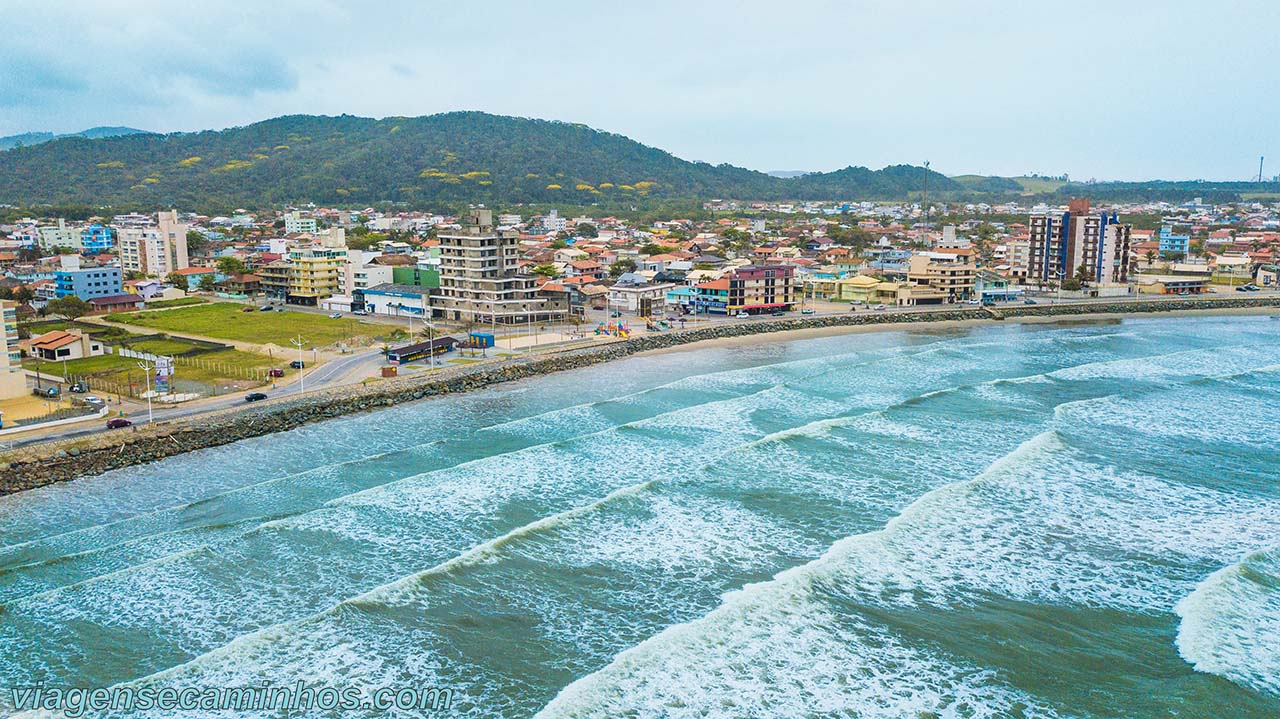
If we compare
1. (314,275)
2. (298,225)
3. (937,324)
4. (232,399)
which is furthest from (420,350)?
(298,225)

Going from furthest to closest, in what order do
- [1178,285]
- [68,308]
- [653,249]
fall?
[653,249]
[1178,285]
[68,308]

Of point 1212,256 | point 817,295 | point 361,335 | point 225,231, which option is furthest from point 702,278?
point 225,231

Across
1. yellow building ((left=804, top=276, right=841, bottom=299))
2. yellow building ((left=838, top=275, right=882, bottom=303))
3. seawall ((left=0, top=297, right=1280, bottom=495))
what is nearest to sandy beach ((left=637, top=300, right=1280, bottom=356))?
seawall ((left=0, top=297, right=1280, bottom=495))

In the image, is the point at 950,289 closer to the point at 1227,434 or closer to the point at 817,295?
the point at 817,295

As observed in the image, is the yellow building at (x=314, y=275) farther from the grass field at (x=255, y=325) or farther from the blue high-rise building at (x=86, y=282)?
the blue high-rise building at (x=86, y=282)

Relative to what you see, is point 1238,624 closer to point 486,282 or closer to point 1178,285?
point 486,282

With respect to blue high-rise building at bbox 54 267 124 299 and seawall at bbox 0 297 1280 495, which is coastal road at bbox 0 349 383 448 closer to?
seawall at bbox 0 297 1280 495
